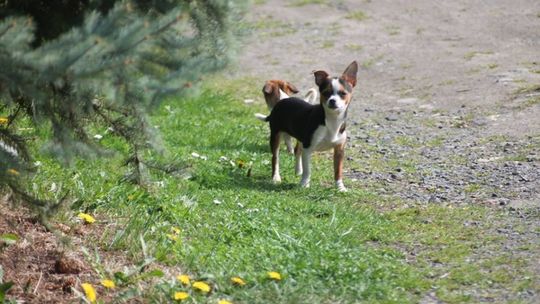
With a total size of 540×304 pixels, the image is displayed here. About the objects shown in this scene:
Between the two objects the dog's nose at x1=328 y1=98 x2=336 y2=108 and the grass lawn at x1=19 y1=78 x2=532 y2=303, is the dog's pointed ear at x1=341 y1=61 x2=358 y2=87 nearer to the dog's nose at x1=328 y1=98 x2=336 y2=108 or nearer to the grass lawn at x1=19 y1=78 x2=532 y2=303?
the dog's nose at x1=328 y1=98 x2=336 y2=108

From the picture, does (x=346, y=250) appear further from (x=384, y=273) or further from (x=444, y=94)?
(x=444, y=94)

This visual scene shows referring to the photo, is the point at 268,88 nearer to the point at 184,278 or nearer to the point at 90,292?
the point at 184,278

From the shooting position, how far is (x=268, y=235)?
6008 millimetres

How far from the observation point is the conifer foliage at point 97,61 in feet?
12.2

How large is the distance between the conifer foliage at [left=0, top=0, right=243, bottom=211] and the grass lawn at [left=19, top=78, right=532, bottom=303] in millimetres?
401

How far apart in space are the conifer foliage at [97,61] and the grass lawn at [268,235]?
40 centimetres

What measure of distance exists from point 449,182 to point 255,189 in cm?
168

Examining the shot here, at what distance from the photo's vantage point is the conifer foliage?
3713 mm

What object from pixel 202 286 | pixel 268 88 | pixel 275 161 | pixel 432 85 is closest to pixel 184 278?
pixel 202 286

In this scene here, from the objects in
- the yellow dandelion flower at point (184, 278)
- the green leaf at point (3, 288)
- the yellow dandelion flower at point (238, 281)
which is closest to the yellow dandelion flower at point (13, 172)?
the green leaf at point (3, 288)

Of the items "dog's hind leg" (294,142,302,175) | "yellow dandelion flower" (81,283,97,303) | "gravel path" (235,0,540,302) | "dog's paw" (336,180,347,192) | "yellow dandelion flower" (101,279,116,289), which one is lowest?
"gravel path" (235,0,540,302)

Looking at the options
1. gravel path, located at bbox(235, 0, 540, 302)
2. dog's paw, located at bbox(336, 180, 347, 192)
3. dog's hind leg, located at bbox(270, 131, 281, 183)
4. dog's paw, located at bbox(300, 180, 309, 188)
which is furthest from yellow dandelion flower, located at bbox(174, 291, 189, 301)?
Result: dog's hind leg, located at bbox(270, 131, 281, 183)

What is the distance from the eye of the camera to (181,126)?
32.7 feet

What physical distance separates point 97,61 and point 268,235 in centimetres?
256
